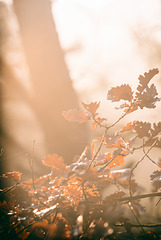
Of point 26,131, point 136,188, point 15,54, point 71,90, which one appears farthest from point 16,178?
point 15,54

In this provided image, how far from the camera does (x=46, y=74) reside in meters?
1.81

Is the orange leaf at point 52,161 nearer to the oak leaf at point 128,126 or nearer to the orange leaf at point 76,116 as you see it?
the orange leaf at point 76,116

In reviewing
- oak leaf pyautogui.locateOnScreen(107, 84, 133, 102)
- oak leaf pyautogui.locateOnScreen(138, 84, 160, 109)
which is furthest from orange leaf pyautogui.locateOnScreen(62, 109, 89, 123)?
oak leaf pyautogui.locateOnScreen(138, 84, 160, 109)

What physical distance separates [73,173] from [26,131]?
7.34 feet

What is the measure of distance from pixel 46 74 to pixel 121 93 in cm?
117

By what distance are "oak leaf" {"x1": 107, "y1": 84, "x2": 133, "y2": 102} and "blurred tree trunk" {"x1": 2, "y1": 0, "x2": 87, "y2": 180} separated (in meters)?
0.97

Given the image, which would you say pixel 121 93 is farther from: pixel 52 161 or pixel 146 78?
pixel 52 161

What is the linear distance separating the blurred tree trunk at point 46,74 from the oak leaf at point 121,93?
0.97 meters

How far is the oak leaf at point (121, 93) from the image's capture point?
79cm

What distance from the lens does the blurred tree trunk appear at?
5.84ft

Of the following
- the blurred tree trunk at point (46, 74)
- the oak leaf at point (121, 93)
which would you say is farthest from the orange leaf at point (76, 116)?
the blurred tree trunk at point (46, 74)

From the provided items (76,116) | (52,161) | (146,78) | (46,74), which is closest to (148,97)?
(146,78)

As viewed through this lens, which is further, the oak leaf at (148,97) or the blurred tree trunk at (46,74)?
the blurred tree trunk at (46,74)

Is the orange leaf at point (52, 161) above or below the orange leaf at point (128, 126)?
below
